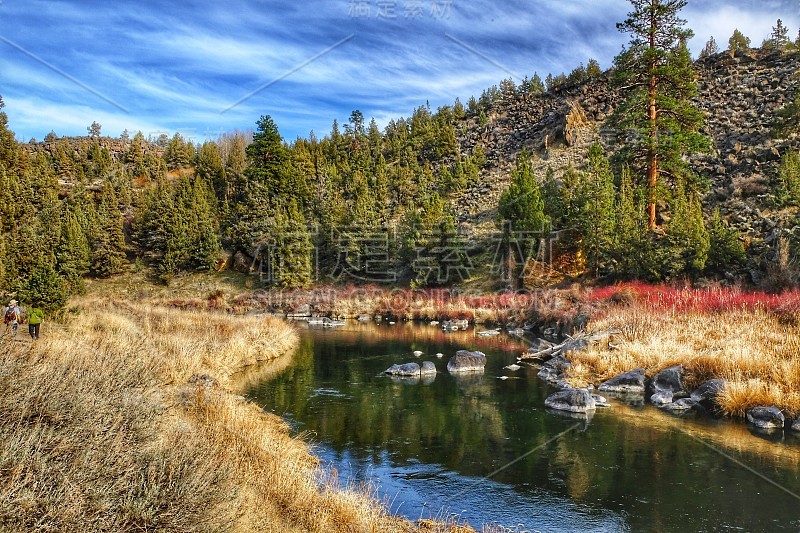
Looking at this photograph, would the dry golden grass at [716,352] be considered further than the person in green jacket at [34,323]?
No

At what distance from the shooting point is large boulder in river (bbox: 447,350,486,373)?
22.4m

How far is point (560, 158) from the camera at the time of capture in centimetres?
7738

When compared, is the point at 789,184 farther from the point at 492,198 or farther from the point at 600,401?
the point at 492,198

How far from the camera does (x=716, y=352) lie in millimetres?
17719

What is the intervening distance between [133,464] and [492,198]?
231ft

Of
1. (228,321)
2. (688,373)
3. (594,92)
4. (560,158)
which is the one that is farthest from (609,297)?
(594,92)

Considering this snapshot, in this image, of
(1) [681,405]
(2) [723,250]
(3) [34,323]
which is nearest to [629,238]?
(2) [723,250]

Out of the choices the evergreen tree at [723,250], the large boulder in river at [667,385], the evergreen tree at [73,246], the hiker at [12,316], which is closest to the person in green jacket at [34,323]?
the hiker at [12,316]

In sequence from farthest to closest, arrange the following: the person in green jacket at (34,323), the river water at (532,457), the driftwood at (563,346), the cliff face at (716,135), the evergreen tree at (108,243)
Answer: the evergreen tree at (108,243), the cliff face at (716,135), the driftwood at (563,346), the person in green jacket at (34,323), the river water at (532,457)

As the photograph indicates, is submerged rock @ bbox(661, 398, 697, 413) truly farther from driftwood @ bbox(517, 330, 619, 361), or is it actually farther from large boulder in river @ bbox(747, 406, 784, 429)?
driftwood @ bbox(517, 330, 619, 361)

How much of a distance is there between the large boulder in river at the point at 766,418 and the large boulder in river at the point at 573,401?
4205 mm

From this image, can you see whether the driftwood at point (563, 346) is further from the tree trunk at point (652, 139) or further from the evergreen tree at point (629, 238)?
the tree trunk at point (652, 139)

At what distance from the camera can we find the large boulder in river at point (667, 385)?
16.6m

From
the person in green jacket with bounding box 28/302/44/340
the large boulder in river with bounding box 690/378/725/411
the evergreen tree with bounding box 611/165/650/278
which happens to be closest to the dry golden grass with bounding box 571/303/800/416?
the large boulder in river with bounding box 690/378/725/411
